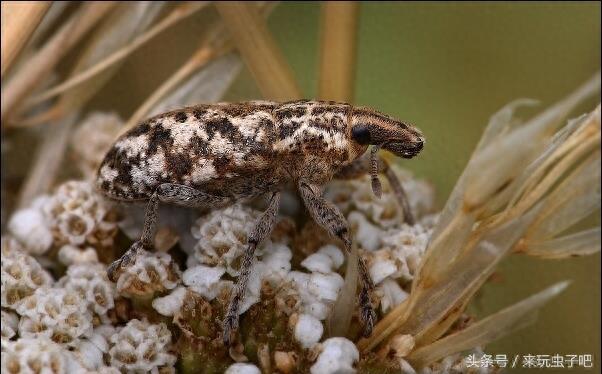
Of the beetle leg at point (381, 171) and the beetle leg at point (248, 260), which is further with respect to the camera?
the beetle leg at point (381, 171)

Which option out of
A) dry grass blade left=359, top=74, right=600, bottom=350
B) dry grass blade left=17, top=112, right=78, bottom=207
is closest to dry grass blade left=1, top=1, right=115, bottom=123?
dry grass blade left=17, top=112, right=78, bottom=207

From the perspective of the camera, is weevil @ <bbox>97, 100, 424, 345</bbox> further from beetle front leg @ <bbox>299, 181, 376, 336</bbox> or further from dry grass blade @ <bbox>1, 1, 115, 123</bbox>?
dry grass blade @ <bbox>1, 1, 115, 123</bbox>

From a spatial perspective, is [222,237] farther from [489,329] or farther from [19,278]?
[489,329]

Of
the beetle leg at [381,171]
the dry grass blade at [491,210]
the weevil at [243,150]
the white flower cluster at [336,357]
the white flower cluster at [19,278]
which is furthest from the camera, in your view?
the beetle leg at [381,171]

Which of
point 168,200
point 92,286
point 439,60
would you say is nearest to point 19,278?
point 92,286

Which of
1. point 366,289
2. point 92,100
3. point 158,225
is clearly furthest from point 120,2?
point 366,289

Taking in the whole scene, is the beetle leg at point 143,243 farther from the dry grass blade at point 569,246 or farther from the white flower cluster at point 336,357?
the dry grass blade at point 569,246

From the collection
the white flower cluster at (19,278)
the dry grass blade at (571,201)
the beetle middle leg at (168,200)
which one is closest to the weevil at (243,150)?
the beetle middle leg at (168,200)
